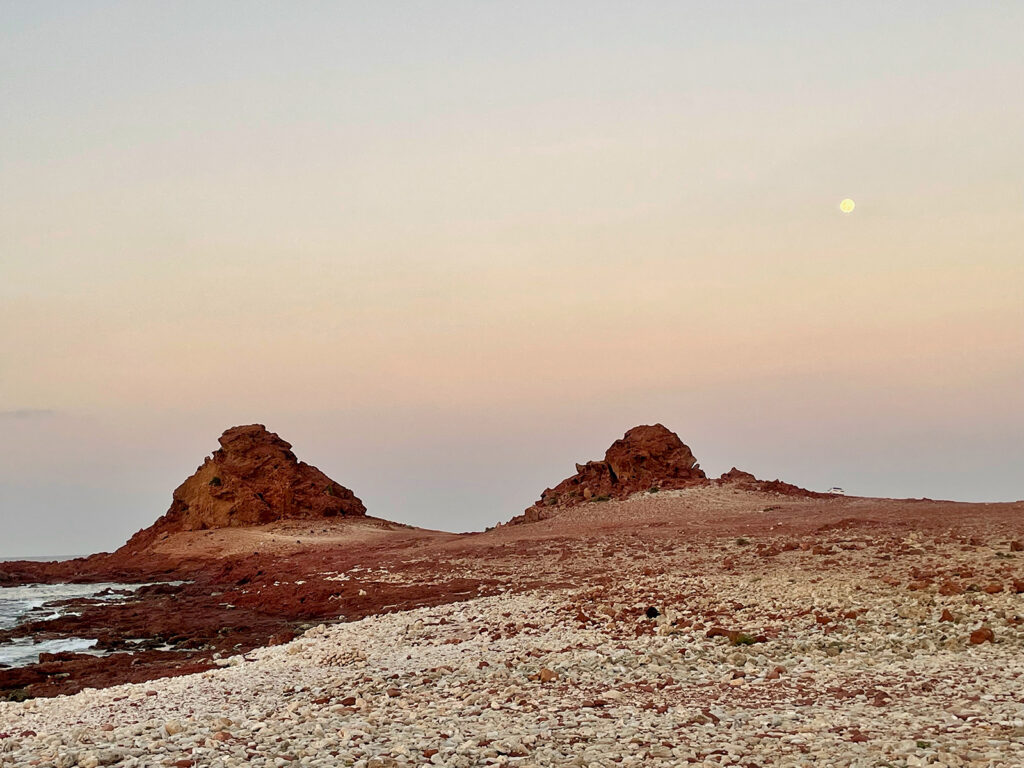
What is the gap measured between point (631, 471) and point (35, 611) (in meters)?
26.9

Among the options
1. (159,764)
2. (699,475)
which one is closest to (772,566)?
(159,764)

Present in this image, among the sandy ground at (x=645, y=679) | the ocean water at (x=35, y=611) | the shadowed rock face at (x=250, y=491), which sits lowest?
the ocean water at (x=35, y=611)

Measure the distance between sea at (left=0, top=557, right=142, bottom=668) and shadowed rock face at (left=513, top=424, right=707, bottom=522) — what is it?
64.3ft

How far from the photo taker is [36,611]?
2708 cm

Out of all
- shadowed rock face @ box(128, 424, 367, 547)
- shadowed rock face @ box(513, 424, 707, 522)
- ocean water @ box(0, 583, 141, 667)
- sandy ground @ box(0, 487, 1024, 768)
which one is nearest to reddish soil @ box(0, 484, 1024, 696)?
sandy ground @ box(0, 487, 1024, 768)

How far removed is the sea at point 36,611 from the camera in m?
18.8

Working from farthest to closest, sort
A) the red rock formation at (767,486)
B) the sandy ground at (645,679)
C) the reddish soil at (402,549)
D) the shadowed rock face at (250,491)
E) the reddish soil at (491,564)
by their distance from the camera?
the shadowed rock face at (250,491) → the red rock formation at (767,486) → the reddish soil at (402,549) → the reddish soil at (491,564) → the sandy ground at (645,679)

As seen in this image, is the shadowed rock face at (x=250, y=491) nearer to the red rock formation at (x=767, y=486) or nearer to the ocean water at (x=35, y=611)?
the ocean water at (x=35, y=611)

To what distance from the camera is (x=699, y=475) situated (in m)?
42.5

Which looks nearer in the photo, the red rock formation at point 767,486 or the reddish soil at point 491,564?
the reddish soil at point 491,564

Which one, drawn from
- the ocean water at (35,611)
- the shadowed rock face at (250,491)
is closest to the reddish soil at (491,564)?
the ocean water at (35,611)

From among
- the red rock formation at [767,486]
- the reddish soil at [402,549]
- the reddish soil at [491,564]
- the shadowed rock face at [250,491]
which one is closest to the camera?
the reddish soil at [491,564]

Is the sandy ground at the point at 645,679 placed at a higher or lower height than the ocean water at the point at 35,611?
higher

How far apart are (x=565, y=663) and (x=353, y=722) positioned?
11.4 feet
